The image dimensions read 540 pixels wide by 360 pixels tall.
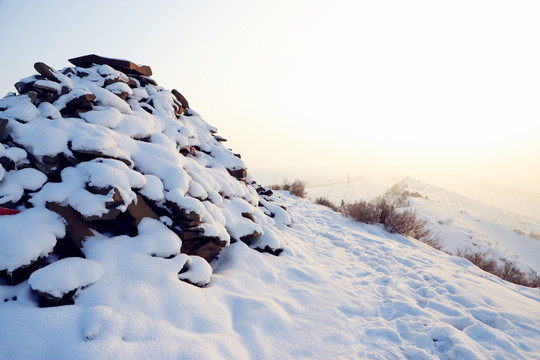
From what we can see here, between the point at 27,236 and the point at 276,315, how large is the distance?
2018 millimetres

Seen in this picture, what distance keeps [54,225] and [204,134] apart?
9.92ft

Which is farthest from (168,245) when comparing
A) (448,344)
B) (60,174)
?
(448,344)

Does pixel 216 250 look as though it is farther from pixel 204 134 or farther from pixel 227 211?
pixel 204 134

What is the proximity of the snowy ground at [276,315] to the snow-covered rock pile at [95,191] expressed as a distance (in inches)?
6.6

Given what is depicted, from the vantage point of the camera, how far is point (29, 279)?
1696mm

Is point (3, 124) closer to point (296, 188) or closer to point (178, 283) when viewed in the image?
point (178, 283)

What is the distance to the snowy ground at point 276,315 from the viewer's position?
1572 mm

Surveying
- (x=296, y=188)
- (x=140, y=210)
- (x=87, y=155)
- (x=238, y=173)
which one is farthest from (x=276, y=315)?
(x=296, y=188)

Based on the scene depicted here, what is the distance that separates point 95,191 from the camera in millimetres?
2262

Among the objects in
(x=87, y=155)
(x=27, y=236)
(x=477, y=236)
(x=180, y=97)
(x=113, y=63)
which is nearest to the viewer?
(x=27, y=236)

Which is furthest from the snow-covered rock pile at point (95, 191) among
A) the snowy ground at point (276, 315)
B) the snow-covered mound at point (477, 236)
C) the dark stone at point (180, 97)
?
the snow-covered mound at point (477, 236)

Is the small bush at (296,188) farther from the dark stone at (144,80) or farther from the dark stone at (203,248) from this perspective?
the dark stone at (203,248)

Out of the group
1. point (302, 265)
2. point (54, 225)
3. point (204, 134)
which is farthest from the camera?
point (204, 134)

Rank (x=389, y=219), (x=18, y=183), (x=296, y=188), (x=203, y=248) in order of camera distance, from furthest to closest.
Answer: (x=296, y=188)
(x=389, y=219)
(x=203, y=248)
(x=18, y=183)
